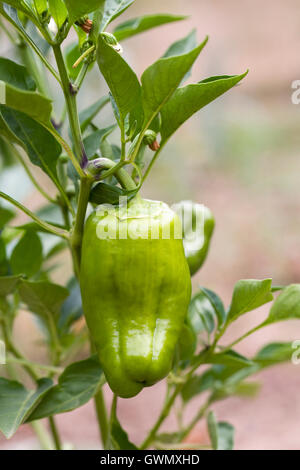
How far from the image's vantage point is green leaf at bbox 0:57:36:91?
59 centimetres

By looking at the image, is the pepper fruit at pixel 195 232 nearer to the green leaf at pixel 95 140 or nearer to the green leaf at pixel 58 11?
the green leaf at pixel 95 140

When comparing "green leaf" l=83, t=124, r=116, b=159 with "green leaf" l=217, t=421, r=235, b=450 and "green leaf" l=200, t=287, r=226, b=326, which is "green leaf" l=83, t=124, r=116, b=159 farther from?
"green leaf" l=217, t=421, r=235, b=450

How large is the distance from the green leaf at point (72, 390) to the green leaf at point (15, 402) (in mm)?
11

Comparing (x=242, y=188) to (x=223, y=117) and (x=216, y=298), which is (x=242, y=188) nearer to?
(x=223, y=117)

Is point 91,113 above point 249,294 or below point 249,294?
above

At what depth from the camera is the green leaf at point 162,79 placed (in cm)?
47

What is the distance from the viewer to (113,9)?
23.6 inches

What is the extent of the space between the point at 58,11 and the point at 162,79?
0.12 meters

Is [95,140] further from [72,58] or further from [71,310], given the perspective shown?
[71,310]

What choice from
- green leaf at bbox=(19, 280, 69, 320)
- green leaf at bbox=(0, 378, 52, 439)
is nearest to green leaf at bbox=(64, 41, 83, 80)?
green leaf at bbox=(19, 280, 69, 320)

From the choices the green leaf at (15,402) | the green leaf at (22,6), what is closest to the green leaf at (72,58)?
the green leaf at (22,6)

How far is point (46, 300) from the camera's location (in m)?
0.72

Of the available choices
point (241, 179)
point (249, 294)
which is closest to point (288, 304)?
point (249, 294)

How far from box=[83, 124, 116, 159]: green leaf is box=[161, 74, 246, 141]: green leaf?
0.07 meters
